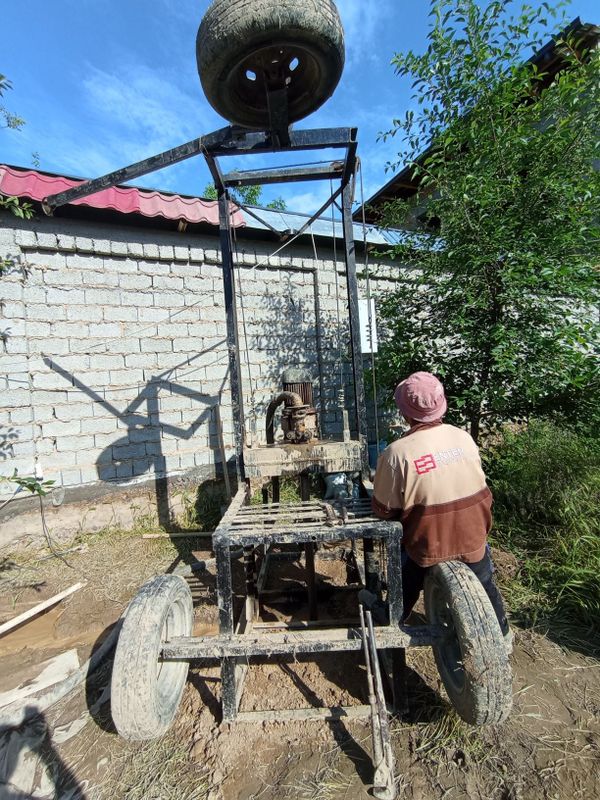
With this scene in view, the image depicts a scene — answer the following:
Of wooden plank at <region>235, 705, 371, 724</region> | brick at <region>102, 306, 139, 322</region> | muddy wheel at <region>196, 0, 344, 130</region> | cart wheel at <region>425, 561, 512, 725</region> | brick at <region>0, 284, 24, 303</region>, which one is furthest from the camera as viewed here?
brick at <region>102, 306, 139, 322</region>

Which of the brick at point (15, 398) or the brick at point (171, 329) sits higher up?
the brick at point (171, 329)

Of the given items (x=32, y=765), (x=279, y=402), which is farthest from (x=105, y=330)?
(x=32, y=765)

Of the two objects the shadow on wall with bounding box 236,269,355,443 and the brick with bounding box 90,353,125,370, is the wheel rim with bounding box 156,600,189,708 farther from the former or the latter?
the brick with bounding box 90,353,125,370

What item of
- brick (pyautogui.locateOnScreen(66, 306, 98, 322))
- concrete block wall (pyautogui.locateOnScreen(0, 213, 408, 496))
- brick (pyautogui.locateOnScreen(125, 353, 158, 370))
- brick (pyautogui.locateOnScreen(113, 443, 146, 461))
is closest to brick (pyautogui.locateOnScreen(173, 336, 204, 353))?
concrete block wall (pyautogui.locateOnScreen(0, 213, 408, 496))

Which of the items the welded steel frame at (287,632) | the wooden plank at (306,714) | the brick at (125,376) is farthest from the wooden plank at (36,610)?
the brick at (125,376)

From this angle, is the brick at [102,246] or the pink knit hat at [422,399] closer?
the pink knit hat at [422,399]

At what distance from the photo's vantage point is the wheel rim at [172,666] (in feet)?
6.38

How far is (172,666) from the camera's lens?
210 centimetres

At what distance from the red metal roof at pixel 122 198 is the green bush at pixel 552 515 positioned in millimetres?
4154

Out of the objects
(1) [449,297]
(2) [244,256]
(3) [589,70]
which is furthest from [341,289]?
(3) [589,70]

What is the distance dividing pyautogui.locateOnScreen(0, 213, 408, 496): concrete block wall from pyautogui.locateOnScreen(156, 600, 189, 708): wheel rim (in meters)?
2.83

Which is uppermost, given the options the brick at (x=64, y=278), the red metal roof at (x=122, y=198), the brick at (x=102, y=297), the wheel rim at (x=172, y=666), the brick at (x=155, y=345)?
the red metal roof at (x=122, y=198)

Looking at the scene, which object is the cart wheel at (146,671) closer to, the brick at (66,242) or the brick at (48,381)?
Answer: the brick at (48,381)

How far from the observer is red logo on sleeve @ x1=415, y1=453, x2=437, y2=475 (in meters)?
1.96
